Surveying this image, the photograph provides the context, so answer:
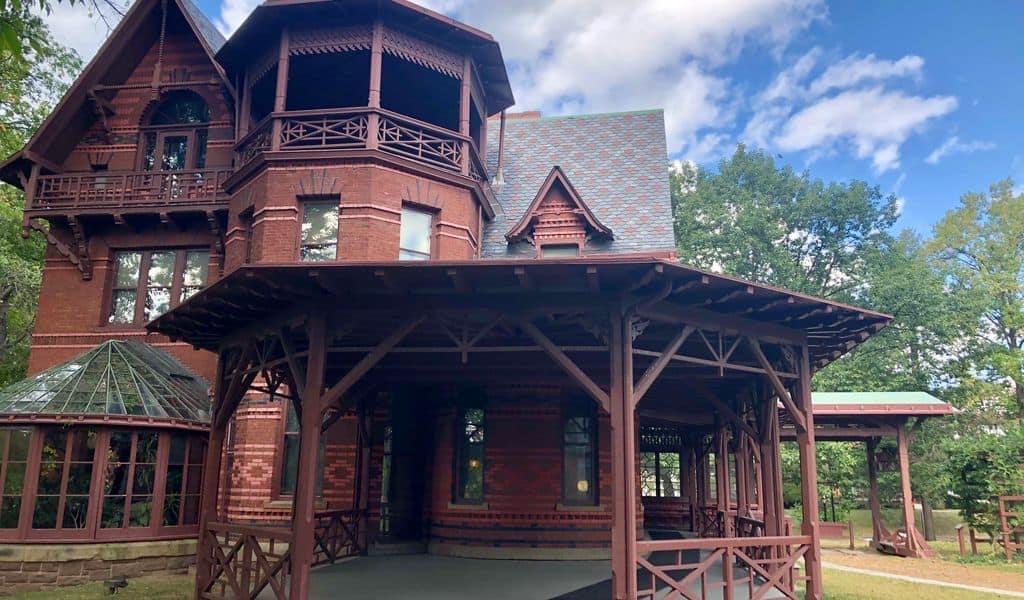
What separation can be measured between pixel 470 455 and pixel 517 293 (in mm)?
6585

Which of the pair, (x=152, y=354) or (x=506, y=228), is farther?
(x=506, y=228)

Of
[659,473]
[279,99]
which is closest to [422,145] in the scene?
[279,99]

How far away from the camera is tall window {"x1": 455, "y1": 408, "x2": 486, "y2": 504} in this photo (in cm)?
1415

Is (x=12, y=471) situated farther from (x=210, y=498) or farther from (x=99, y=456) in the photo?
(x=210, y=498)

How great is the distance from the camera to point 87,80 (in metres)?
17.3

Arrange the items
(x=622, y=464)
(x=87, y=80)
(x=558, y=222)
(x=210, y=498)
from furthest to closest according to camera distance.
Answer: (x=87, y=80) → (x=558, y=222) → (x=210, y=498) → (x=622, y=464)

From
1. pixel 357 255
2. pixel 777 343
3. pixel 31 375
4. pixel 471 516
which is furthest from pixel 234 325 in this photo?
pixel 31 375

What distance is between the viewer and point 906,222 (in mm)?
39438

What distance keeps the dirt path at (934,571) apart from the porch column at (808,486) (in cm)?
641

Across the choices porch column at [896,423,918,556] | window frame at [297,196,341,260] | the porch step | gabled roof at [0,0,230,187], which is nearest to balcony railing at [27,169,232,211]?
gabled roof at [0,0,230,187]

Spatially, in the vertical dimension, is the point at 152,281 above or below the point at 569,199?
below

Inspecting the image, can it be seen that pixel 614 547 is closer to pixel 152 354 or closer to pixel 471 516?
pixel 471 516

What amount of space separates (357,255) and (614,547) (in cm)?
801

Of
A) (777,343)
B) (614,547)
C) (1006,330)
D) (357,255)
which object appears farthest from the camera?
(1006,330)
